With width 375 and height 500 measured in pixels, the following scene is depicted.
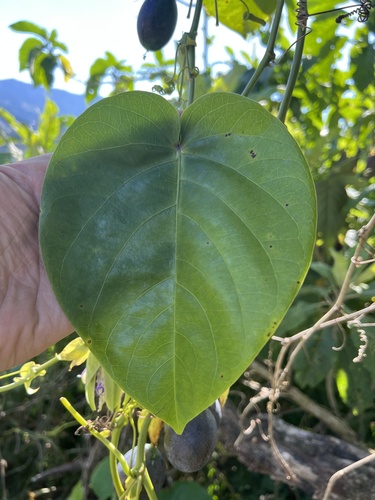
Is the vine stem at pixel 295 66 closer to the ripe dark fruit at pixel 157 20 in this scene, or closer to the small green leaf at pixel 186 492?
the ripe dark fruit at pixel 157 20

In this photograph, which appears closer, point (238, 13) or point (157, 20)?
point (157, 20)

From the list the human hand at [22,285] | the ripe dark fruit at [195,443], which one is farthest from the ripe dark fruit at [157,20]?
the ripe dark fruit at [195,443]

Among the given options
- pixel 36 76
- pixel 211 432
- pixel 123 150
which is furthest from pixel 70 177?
pixel 36 76

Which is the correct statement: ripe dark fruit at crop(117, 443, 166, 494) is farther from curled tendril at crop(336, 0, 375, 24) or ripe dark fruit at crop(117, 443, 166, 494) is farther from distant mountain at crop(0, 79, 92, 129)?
distant mountain at crop(0, 79, 92, 129)

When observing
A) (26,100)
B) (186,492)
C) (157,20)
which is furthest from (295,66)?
(26,100)

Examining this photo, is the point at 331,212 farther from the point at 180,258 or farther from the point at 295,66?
the point at 180,258

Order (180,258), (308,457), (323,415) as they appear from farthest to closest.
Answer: (323,415), (308,457), (180,258)

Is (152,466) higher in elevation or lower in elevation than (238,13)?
lower

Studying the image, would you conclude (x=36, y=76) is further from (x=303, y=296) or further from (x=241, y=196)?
(x=241, y=196)
